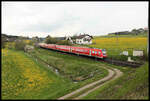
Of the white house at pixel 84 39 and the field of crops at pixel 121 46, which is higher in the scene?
the white house at pixel 84 39

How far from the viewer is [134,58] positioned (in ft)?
99.8

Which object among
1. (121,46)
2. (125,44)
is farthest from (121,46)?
(125,44)

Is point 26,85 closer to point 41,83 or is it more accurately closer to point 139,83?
point 41,83

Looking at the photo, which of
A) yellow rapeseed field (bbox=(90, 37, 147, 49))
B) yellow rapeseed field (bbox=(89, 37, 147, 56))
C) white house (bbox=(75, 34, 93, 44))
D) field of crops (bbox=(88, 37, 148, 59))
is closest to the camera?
field of crops (bbox=(88, 37, 148, 59))

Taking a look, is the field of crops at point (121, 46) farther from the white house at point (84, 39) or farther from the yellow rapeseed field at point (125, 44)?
the white house at point (84, 39)

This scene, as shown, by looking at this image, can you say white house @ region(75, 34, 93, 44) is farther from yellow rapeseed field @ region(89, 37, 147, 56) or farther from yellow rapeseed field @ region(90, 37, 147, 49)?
yellow rapeseed field @ region(90, 37, 147, 49)

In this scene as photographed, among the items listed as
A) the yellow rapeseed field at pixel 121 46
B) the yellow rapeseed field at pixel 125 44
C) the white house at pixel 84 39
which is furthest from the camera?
the yellow rapeseed field at pixel 125 44

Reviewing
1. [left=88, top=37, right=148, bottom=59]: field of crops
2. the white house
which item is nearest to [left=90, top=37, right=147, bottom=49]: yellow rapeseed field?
[left=88, top=37, right=148, bottom=59]: field of crops

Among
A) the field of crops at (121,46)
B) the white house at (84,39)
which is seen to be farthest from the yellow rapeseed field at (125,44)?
the white house at (84,39)

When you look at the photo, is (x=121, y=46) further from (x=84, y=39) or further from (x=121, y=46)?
(x=84, y=39)

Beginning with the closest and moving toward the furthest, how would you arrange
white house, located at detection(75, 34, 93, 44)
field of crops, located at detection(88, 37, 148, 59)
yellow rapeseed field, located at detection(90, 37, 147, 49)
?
1. field of crops, located at detection(88, 37, 148, 59)
2. white house, located at detection(75, 34, 93, 44)
3. yellow rapeseed field, located at detection(90, 37, 147, 49)

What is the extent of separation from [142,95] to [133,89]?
4.80ft

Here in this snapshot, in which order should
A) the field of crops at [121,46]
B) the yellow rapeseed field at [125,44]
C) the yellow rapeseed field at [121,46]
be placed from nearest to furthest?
1. the field of crops at [121,46]
2. the yellow rapeseed field at [121,46]
3. the yellow rapeseed field at [125,44]

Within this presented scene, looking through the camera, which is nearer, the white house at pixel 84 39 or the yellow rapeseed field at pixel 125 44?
the white house at pixel 84 39
